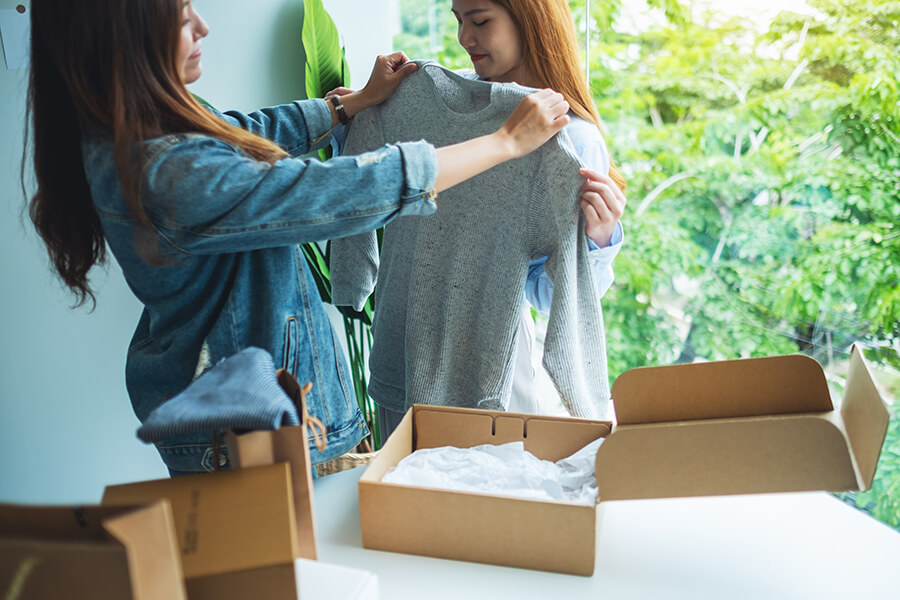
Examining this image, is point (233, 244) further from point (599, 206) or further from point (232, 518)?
point (599, 206)

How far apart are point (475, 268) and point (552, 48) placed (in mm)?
496

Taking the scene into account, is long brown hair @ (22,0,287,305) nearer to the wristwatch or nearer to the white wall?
the wristwatch

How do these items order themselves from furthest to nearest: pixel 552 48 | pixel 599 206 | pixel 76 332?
pixel 76 332 → pixel 552 48 → pixel 599 206

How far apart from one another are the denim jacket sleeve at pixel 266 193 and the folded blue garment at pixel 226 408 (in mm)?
280

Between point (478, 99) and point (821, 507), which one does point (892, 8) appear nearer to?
point (478, 99)

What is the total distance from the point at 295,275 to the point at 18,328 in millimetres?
1185

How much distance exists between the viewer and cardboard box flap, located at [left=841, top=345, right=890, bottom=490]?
0.84 meters

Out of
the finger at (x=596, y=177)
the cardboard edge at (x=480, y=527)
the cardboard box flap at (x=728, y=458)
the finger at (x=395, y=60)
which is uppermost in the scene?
the finger at (x=395, y=60)

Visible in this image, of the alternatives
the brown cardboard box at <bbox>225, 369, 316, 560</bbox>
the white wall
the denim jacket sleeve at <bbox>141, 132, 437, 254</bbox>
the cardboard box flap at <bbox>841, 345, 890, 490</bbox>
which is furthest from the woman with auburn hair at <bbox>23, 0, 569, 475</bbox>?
the white wall

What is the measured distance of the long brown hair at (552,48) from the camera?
4.57 feet

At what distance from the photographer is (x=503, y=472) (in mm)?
1075

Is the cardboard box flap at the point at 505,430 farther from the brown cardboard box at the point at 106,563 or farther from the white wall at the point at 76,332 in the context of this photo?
the white wall at the point at 76,332

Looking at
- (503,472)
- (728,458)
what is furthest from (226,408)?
(728,458)

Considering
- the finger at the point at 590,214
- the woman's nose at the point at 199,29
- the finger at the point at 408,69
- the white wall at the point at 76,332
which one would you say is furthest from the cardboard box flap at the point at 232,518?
the white wall at the point at 76,332
